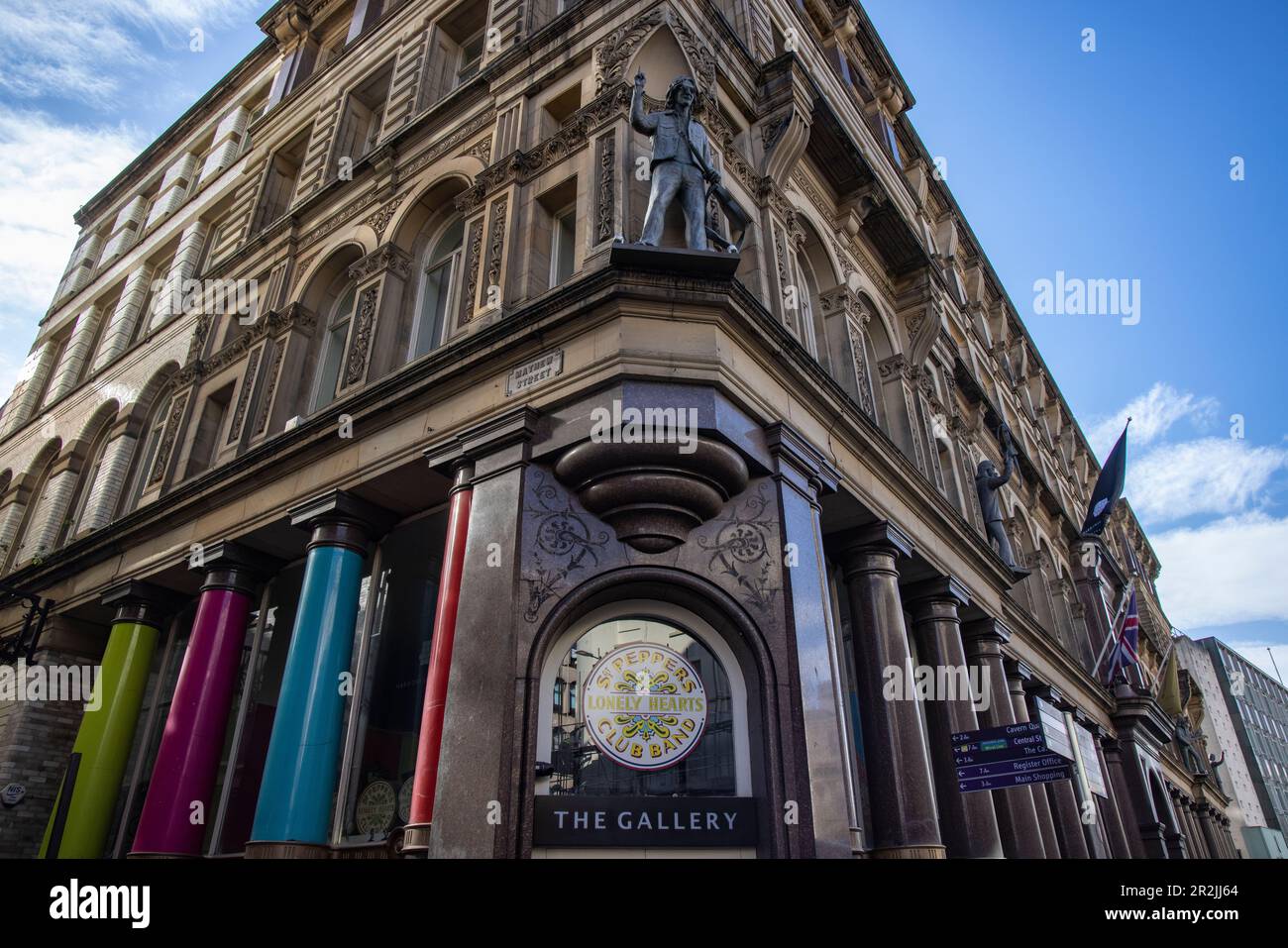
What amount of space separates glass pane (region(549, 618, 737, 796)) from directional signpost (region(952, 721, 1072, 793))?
4318mm

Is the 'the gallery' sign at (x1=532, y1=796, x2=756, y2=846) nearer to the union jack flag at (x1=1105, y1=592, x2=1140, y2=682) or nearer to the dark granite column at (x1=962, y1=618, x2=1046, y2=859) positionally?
the dark granite column at (x1=962, y1=618, x2=1046, y2=859)

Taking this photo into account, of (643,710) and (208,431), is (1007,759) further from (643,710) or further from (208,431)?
(208,431)

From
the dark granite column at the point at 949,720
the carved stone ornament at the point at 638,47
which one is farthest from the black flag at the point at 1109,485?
the carved stone ornament at the point at 638,47

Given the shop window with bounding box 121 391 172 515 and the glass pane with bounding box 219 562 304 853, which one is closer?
the glass pane with bounding box 219 562 304 853

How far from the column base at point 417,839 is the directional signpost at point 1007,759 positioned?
7065 millimetres

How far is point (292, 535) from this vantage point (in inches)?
490

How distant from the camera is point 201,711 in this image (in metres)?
11.7

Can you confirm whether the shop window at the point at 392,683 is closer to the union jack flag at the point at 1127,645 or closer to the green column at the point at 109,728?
the green column at the point at 109,728

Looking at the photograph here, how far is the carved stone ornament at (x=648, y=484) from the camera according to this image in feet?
28.2

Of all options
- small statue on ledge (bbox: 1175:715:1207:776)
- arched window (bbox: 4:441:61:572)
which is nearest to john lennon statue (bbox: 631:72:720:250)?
arched window (bbox: 4:441:61:572)

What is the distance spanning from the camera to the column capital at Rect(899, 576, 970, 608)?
1434 cm

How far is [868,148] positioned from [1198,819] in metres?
38.4

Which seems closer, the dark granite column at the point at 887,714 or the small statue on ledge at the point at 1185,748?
the dark granite column at the point at 887,714
